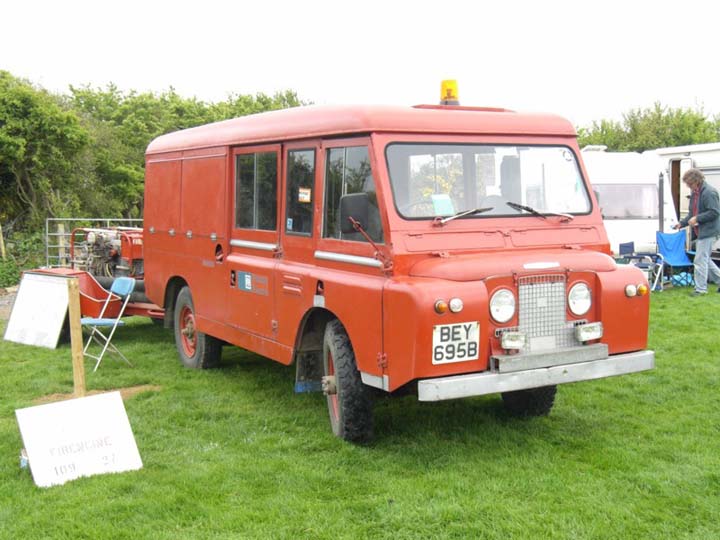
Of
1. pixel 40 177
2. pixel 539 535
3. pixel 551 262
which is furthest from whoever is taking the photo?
pixel 40 177

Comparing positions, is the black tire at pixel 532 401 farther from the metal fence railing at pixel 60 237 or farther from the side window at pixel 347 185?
the metal fence railing at pixel 60 237

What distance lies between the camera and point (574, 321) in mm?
5719

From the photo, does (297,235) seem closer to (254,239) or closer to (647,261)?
(254,239)

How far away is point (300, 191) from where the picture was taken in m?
6.79

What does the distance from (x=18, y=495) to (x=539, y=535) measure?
320 cm

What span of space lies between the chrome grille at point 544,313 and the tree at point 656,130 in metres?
29.4

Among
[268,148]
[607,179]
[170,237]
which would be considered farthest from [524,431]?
[607,179]

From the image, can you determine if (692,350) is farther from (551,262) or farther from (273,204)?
(273,204)

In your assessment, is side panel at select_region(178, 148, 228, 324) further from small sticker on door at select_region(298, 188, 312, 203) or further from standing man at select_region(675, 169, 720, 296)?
standing man at select_region(675, 169, 720, 296)

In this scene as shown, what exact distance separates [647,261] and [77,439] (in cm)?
1101

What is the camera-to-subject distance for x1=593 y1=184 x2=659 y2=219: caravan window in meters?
15.5

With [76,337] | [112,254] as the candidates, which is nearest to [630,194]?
[112,254]

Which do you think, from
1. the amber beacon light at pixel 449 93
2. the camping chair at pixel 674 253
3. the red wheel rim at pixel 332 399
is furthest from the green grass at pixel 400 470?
the camping chair at pixel 674 253

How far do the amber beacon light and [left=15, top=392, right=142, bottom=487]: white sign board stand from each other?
11.1 feet
